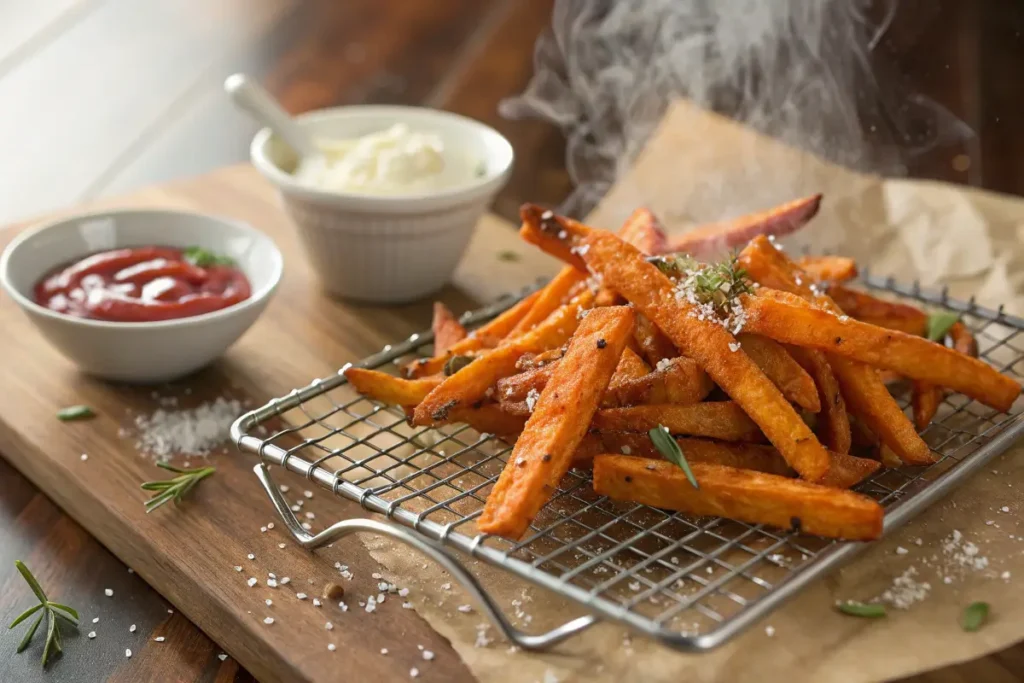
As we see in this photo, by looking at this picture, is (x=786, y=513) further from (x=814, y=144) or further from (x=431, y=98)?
(x=431, y=98)

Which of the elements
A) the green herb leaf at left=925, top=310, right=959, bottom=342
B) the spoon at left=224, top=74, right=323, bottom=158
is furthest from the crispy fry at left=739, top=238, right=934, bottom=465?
the spoon at left=224, top=74, right=323, bottom=158

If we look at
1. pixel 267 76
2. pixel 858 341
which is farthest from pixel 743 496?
pixel 267 76

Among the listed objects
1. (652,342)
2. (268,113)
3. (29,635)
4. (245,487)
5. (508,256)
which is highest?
(268,113)

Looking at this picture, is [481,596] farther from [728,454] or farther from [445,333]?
[445,333]

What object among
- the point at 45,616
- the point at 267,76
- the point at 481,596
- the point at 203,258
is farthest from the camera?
the point at 267,76

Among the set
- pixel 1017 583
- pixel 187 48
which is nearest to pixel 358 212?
pixel 1017 583

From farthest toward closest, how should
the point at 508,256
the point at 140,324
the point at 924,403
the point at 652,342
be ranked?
the point at 508,256 → the point at 140,324 → the point at 924,403 → the point at 652,342

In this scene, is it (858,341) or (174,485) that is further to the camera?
(174,485)

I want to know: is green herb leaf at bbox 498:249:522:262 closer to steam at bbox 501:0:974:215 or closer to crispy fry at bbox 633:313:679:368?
steam at bbox 501:0:974:215
